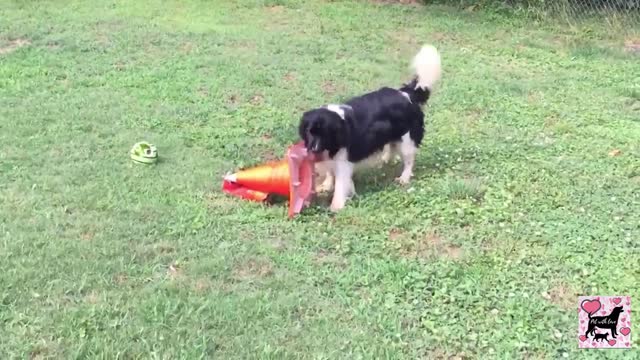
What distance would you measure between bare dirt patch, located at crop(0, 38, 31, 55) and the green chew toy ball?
343 centimetres

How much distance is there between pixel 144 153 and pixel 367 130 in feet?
5.11

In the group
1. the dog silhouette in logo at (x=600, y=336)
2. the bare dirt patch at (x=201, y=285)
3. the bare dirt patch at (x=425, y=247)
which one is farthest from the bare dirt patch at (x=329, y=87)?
the dog silhouette in logo at (x=600, y=336)

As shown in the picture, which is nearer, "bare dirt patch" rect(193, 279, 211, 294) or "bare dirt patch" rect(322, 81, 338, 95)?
"bare dirt patch" rect(193, 279, 211, 294)

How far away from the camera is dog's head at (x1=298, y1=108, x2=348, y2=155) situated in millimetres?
4559

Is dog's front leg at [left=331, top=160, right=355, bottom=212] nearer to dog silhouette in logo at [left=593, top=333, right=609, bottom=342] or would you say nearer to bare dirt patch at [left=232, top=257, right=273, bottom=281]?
bare dirt patch at [left=232, top=257, right=273, bottom=281]

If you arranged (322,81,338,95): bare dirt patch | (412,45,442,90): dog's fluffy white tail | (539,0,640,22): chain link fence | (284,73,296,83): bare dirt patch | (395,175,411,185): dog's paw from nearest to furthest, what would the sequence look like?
(395,175,411,185): dog's paw → (412,45,442,90): dog's fluffy white tail → (322,81,338,95): bare dirt patch → (284,73,296,83): bare dirt patch → (539,0,640,22): chain link fence

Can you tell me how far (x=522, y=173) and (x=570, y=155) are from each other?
69 cm

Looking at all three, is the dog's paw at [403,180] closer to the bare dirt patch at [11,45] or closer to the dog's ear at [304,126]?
the dog's ear at [304,126]

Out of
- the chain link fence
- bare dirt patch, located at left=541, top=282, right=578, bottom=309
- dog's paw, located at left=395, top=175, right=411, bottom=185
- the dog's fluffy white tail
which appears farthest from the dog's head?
the chain link fence

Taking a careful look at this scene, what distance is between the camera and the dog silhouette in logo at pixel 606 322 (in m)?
3.35

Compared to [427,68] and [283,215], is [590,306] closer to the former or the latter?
[283,215]

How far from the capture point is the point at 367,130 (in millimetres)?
4914

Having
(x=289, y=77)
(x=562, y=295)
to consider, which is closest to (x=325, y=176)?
(x=562, y=295)

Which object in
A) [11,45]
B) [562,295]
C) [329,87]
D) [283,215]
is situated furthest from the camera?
[11,45]
